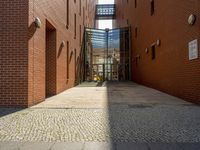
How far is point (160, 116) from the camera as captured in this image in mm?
7418

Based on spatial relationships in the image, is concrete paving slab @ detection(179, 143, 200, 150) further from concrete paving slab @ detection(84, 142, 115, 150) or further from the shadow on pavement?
the shadow on pavement

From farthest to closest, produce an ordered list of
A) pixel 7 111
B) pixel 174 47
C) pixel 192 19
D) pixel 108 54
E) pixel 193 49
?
pixel 108 54 < pixel 174 47 < pixel 193 49 < pixel 192 19 < pixel 7 111

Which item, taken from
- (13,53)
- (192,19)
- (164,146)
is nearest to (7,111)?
(13,53)

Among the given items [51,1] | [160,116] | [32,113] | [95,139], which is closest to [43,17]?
[51,1]

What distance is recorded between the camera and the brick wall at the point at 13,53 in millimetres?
8883

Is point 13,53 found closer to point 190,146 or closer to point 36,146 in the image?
point 36,146

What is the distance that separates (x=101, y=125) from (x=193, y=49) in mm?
5508

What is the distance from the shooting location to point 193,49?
1005 centimetres

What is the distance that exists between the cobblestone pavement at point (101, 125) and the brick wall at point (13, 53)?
0.76 metres

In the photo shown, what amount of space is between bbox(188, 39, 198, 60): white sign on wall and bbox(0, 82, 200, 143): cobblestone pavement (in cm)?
237

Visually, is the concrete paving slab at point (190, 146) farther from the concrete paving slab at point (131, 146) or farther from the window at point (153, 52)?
the window at point (153, 52)

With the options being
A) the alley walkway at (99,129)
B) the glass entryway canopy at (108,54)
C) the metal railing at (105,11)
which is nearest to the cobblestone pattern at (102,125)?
the alley walkway at (99,129)

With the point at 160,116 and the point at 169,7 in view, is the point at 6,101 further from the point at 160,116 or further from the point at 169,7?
the point at 169,7

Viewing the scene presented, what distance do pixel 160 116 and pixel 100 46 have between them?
2804cm
